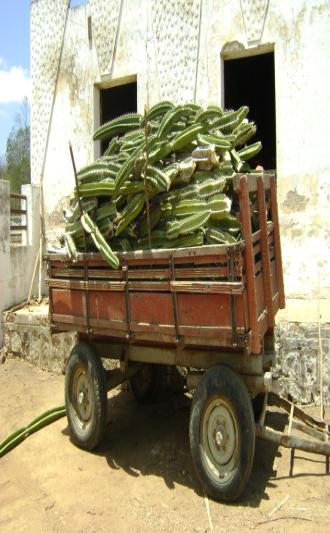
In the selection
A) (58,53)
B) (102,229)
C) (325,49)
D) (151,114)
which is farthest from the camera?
(58,53)

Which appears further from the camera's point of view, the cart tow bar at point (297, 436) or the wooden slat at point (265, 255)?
the wooden slat at point (265, 255)

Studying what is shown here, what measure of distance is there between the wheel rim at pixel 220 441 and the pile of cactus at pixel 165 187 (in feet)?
4.37

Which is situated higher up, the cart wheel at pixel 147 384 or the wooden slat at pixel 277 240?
the wooden slat at pixel 277 240

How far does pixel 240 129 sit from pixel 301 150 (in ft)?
9.42

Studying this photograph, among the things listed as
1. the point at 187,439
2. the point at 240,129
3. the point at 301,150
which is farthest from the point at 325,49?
the point at 187,439

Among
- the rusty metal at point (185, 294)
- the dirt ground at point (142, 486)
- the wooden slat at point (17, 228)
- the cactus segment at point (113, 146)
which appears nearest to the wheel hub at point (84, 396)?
the dirt ground at point (142, 486)

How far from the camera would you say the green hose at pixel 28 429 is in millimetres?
5082

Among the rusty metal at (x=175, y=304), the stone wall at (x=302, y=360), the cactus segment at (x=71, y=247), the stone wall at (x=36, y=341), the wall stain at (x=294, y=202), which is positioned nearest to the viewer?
the rusty metal at (x=175, y=304)

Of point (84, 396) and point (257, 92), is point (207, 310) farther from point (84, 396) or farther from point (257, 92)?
point (257, 92)

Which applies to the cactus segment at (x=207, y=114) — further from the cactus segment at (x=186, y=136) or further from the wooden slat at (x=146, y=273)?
the wooden slat at (x=146, y=273)

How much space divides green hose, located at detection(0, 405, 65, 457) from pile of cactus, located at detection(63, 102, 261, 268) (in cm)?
214

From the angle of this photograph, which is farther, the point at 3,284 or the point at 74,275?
the point at 3,284

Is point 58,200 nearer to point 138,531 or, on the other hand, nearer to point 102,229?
point 102,229

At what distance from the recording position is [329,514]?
11.8 ft
